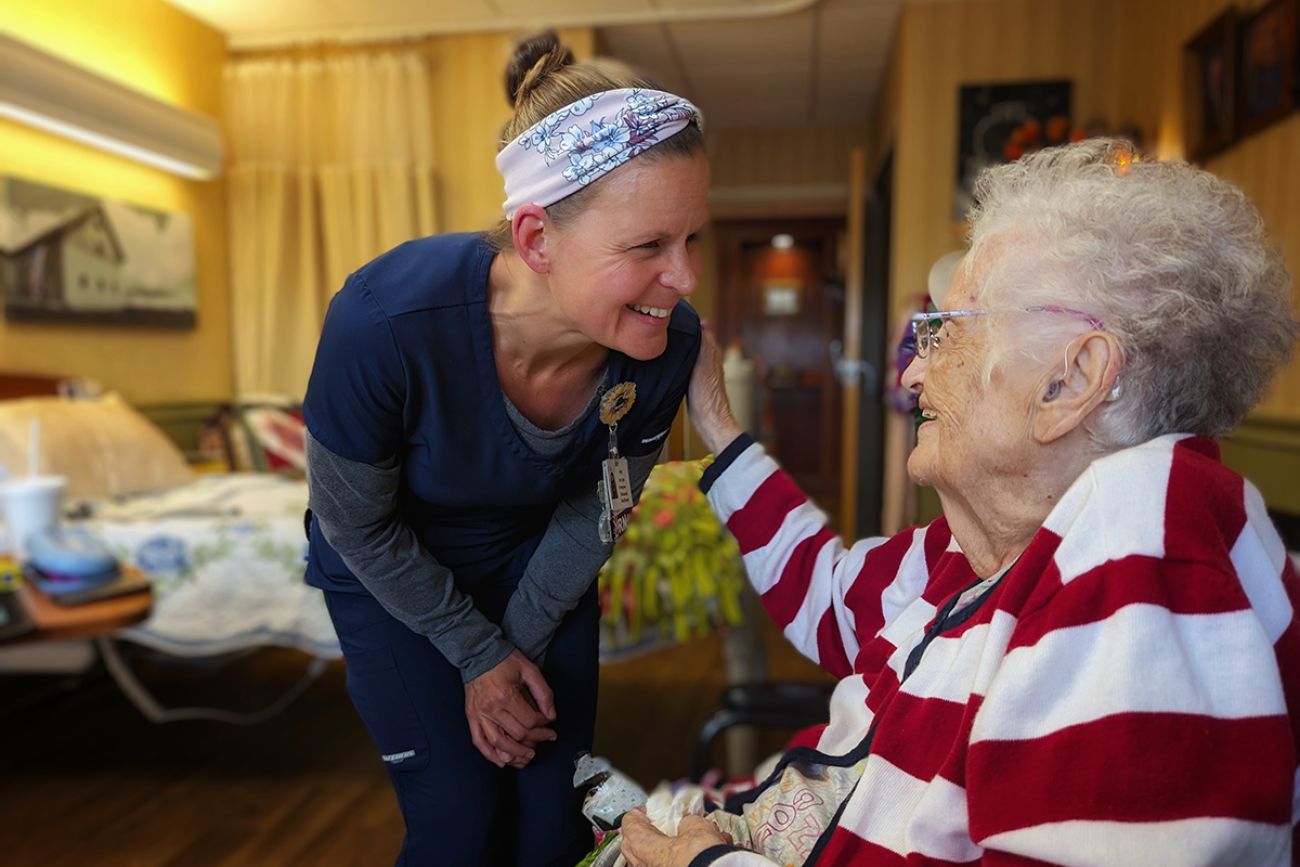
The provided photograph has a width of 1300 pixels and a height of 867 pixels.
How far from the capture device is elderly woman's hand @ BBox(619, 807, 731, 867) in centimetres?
80

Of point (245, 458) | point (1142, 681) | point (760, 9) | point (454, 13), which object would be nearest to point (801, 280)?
point (760, 9)

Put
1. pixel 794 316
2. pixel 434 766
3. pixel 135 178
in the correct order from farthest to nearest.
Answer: pixel 794 316 < pixel 135 178 < pixel 434 766

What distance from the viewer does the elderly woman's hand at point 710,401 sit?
1030 mm

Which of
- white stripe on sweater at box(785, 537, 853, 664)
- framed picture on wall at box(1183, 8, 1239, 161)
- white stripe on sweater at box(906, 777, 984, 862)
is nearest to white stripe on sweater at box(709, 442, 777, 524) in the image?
white stripe on sweater at box(785, 537, 853, 664)

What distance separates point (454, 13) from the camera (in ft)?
13.8

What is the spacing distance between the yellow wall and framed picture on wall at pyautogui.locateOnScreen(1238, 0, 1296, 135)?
13.1 ft

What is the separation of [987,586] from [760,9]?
13.1ft

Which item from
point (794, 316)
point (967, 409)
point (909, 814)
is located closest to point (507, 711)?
point (909, 814)

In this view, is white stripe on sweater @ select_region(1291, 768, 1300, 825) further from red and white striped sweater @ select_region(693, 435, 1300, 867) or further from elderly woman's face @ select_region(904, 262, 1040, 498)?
elderly woman's face @ select_region(904, 262, 1040, 498)

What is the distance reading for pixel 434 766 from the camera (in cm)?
99

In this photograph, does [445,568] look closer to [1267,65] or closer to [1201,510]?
[1201,510]

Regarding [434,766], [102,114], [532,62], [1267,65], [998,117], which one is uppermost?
[998,117]

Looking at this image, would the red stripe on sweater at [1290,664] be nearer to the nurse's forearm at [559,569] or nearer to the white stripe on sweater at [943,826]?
the white stripe on sweater at [943,826]

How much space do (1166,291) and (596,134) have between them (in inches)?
18.9
